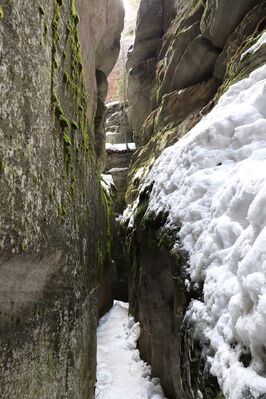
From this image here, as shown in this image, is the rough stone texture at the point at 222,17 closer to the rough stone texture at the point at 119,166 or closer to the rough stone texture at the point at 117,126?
the rough stone texture at the point at 119,166

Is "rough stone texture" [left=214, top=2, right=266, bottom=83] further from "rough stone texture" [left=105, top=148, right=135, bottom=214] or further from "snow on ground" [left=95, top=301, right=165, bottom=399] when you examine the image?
"rough stone texture" [left=105, top=148, right=135, bottom=214]

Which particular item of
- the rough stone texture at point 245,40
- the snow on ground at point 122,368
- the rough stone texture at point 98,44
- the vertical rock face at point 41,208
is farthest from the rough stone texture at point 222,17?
the snow on ground at point 122,368

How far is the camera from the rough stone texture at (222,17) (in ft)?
25.7

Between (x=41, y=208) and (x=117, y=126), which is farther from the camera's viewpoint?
(x=117, y=126)

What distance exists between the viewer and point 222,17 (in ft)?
27.6

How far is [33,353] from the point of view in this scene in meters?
2.52

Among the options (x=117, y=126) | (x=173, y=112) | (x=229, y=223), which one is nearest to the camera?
(x=229, y=223)

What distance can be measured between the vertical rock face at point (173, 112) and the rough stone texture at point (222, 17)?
0.03m

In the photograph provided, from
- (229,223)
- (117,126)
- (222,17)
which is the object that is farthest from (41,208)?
(117,126)

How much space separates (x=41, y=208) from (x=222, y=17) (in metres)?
9.58

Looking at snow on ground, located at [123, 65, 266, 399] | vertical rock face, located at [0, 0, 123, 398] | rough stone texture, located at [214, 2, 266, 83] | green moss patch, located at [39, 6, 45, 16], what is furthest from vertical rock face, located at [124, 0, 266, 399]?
green moss patch, located at [39, 6, 45, 16]

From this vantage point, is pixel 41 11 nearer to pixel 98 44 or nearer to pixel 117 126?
pixel 98 44

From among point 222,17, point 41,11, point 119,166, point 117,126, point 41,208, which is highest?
point 117,126

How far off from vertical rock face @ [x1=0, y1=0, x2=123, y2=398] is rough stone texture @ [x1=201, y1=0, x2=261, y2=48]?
613 cm
